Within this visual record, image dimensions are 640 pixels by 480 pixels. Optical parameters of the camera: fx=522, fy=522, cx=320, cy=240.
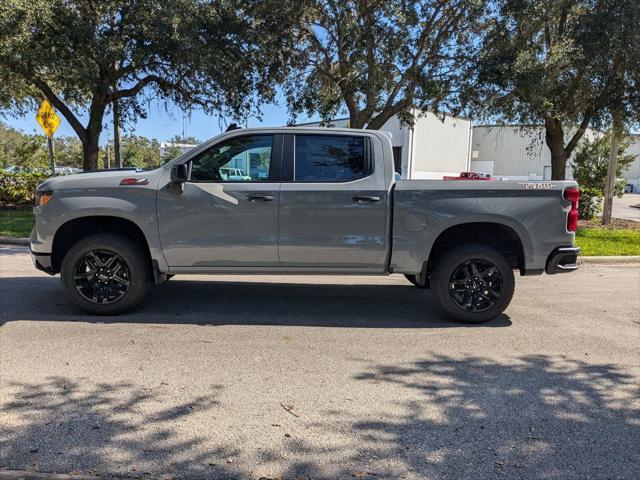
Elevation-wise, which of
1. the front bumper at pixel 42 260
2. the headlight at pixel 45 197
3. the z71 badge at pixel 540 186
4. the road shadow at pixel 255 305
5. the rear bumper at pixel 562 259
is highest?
the z71 badge at pixel 540 186

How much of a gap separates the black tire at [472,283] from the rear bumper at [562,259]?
1.39 feet

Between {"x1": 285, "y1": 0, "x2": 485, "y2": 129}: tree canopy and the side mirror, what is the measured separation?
7.47 metres

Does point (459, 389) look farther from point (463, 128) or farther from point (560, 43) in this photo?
point (463, 128)

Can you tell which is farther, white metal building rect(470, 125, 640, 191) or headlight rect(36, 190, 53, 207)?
white metal building rect(470, 125, 640, 191)

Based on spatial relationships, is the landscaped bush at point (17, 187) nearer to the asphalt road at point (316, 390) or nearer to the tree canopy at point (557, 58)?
the asphalt road at point (316, 390)

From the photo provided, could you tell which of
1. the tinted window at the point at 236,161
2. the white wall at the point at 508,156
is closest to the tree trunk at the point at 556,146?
the tinted window at the point at 236,161

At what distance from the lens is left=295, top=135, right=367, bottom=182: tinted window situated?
5559 mm

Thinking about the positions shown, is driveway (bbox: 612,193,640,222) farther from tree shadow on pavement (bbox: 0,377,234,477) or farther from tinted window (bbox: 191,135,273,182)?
tree shadow on pavement (bbox: 0,377,234,477)

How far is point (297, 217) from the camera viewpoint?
5449 mm

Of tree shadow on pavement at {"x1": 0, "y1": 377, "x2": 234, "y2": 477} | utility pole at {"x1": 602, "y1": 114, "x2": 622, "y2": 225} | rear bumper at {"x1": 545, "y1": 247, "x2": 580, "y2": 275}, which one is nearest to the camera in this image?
tree shadow on pavement at {"x1": 0, "y1": 377, "x2": 234, "y2": 477}

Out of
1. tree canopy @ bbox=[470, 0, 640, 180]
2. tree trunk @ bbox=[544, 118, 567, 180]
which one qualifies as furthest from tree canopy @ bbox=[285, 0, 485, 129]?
tree trunk @ bbox=[544, 118, 567, 180]

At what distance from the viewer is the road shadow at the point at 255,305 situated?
5.66m

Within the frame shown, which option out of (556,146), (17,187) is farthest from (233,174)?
(17,187)

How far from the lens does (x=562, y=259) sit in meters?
5.53
